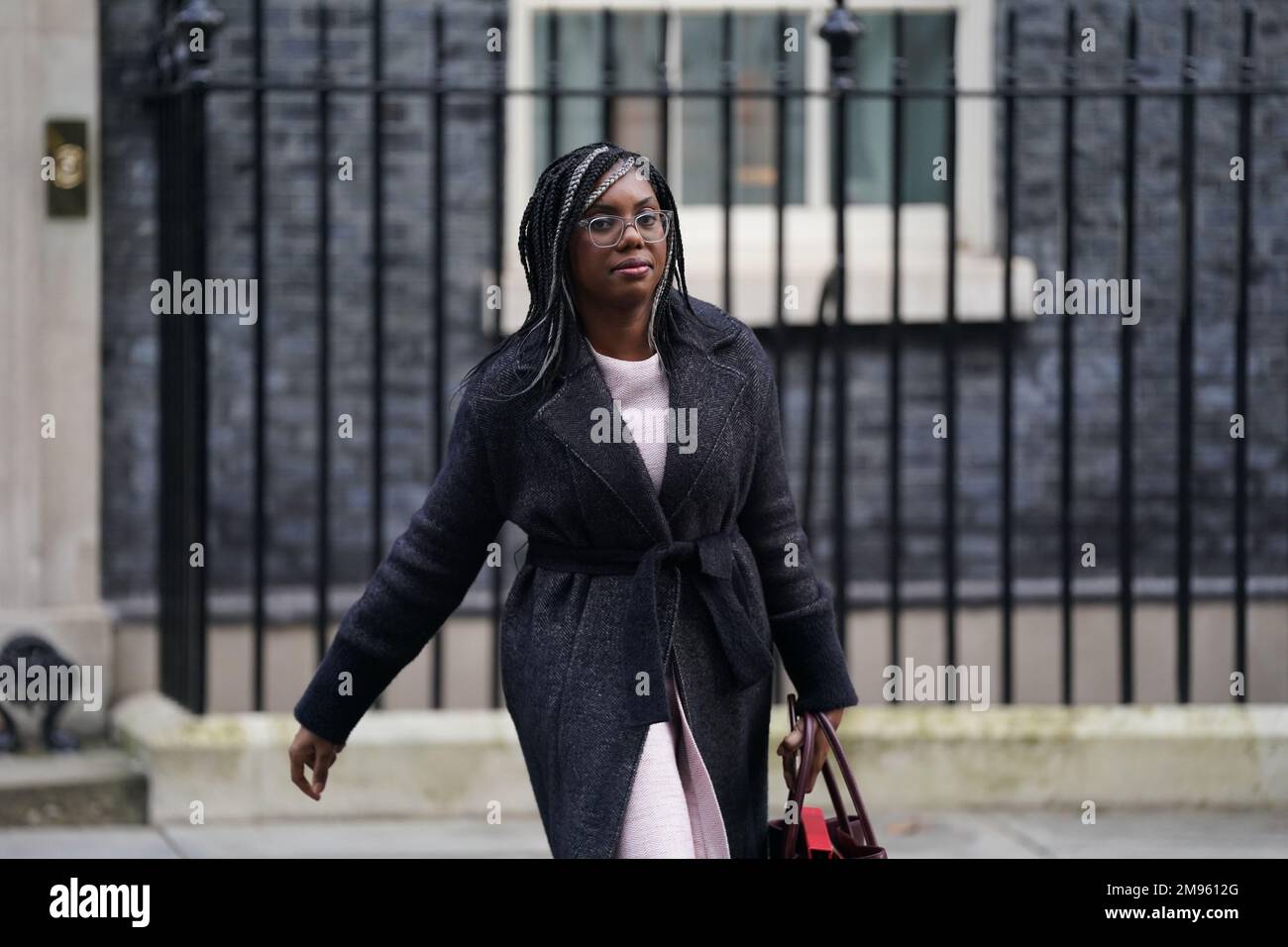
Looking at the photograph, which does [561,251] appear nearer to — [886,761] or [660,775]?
[660,775]

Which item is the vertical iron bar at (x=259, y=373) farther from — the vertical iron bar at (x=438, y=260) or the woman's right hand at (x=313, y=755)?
the woman's right hand at (x=313, y=755)

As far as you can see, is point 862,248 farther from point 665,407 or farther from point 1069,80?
point 665,407

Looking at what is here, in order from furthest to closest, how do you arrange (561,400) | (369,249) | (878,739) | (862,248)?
(862,248), (369,249), (878,739), (561,400)

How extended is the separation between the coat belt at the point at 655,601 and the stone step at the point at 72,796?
10.8 feet

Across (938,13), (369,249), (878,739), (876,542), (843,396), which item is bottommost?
(878,739)

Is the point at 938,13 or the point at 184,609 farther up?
the point at 938,13

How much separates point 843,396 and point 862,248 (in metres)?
1.79

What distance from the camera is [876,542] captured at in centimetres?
856

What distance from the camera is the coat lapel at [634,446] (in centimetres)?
386

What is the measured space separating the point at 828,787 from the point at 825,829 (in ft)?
0.26

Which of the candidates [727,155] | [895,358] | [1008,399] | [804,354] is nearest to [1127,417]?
[1008,399]

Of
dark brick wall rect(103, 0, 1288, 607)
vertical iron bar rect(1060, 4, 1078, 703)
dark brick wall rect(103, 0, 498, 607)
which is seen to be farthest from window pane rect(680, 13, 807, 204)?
vertical iron bar rect(1060, 4, 1078, 703)

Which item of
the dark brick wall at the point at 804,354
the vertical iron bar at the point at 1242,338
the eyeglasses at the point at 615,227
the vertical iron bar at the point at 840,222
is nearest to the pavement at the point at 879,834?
the vertical iron bar at the point at 1242,338
